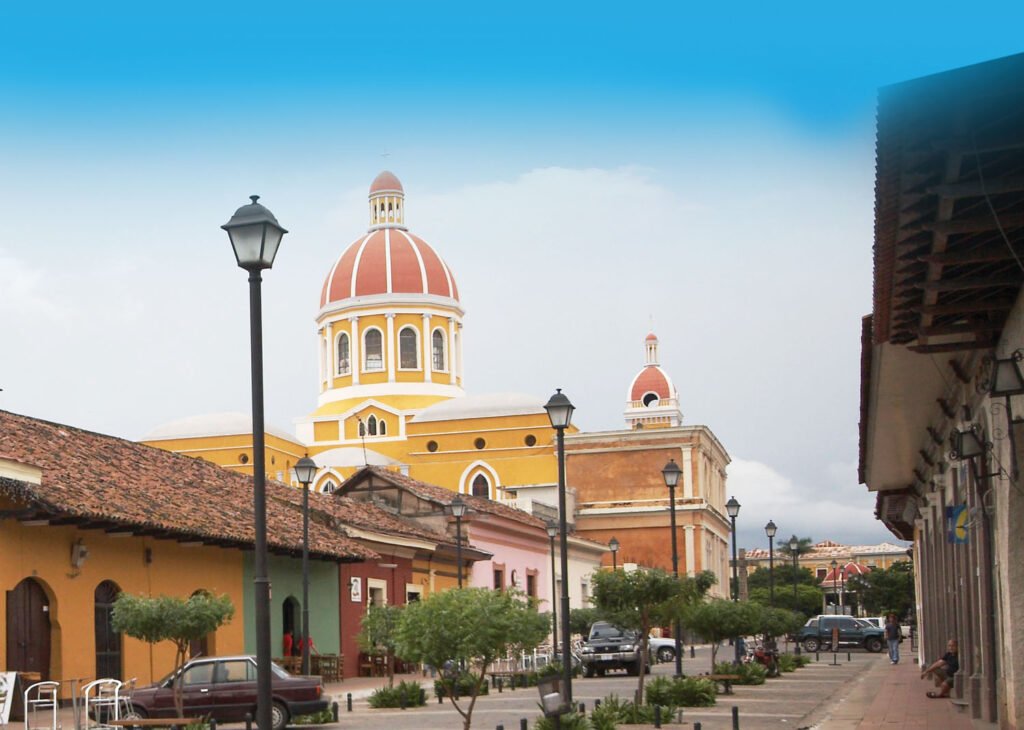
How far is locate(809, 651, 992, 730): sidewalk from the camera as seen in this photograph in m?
19.0

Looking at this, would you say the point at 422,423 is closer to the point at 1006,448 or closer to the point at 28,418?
the point at 28,418

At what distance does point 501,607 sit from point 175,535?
1347cm

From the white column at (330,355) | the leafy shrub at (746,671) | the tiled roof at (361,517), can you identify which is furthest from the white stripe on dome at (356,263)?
the leafy shrub at (746,671)

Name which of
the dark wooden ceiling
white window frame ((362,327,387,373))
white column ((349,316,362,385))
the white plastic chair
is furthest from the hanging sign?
white column ((349,316,362,385))

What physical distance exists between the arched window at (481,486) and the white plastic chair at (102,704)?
53304 mm

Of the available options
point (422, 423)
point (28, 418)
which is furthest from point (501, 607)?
point (422, 423)

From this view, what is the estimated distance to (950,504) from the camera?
21578mm

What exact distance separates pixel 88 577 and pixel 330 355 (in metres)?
55.7

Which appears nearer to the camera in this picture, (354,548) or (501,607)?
(501,607)

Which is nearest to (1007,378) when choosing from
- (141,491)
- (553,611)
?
(141,491)

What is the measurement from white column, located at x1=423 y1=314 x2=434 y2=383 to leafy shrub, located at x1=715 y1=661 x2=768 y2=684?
47.4m

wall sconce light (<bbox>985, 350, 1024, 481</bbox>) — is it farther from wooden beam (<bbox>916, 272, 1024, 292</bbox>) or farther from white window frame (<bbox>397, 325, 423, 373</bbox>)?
white window frame (<bbox>397, 325, 423, 373</bbox>)

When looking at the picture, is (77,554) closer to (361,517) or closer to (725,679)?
(725,679)

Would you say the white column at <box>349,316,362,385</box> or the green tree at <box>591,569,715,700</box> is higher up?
the white column at <box>349,316,362,385</box>
